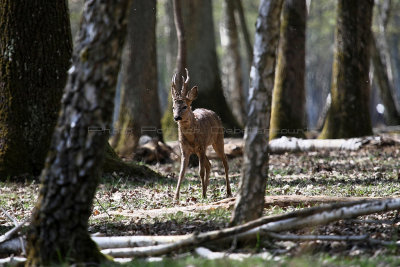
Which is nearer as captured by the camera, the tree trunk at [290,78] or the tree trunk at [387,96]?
the tree trunk at [290,78]

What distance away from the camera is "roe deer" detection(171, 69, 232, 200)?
9438 mm

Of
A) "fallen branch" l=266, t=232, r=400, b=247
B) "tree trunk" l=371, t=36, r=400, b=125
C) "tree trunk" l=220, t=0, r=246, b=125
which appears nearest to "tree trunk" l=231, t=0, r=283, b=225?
"fallen branch" l=266, t=232, r=400, b=247

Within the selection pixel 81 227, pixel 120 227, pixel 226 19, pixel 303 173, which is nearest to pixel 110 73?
pixel 81 227

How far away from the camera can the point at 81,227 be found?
16.6 ft

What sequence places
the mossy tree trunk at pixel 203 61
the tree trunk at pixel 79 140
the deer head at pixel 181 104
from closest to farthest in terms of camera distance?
the tree trunk at pixel 79 140 → the deer head at pixel 181 104 → the mossy tree trunk at pixel 203 61

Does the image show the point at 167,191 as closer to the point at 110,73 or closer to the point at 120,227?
the point at 120,227

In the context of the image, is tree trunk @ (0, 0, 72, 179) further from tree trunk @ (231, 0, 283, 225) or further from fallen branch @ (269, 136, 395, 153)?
fallen branch @ (269, 136, 395, 153)

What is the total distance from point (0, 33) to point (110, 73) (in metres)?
7.03

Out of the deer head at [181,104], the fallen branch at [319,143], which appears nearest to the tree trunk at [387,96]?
the fallen branch at [319,143]

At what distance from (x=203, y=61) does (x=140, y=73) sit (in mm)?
2977

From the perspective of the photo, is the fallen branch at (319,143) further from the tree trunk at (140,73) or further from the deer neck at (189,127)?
the deer neck at (189,127)

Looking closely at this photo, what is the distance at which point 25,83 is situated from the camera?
11039 millimetres

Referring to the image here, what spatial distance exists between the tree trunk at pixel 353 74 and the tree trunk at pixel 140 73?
19.0 feet

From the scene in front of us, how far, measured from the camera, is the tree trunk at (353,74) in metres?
17.0
